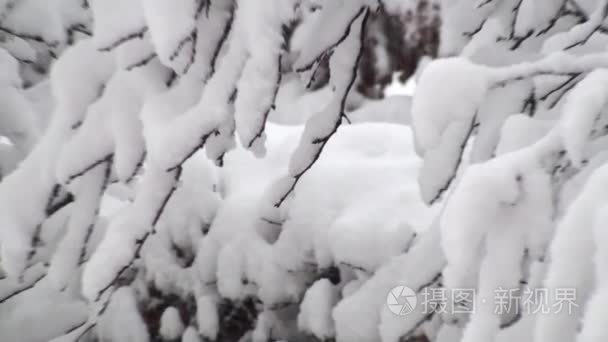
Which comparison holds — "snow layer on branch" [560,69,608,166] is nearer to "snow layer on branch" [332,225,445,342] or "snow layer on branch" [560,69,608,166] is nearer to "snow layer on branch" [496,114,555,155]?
"snow layer on branch" [496,114,555,155]

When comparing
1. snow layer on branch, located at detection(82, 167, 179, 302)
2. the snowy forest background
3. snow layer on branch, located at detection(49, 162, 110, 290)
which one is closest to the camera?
the snowy forest background

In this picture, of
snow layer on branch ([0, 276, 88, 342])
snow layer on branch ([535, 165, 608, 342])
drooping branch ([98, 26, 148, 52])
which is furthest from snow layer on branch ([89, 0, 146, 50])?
snow layer on branch ([0, 276, 88, 342])

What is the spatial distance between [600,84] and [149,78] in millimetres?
759

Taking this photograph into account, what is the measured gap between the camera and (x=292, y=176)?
1.04 m

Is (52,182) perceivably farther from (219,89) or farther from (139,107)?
(219,89)

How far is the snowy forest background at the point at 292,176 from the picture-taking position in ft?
2.12

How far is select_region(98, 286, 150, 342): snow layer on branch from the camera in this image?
76.0 inches

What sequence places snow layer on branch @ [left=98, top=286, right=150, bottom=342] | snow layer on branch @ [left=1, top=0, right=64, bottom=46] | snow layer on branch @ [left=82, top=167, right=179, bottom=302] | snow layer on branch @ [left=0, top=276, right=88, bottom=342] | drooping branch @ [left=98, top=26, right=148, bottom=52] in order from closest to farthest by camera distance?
drooping branch @ [left=98, top=26, right=148, bottom=52], snow layer on branch @ [left=82, top=167, right=179, bottom=302], snow layer on branch @ [left=1, top=0, right=64, bottom=46], snow layer on branch @ [left=0, top=276, right=88, bottom=342], snow layer on branch @ [left=98, top=286, right=150, bottom=342]

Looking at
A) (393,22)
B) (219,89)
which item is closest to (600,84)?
(219,89)

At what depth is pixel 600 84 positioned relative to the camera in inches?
25.4

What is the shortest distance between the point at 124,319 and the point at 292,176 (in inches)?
49.2

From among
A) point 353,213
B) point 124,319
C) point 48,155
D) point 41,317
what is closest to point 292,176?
point 48,155

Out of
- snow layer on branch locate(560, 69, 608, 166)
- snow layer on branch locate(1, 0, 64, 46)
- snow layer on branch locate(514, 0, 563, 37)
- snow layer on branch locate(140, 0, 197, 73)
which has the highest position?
snow layer on branch locate(1, 0, 64, 46)

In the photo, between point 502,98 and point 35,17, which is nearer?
point 502,98
